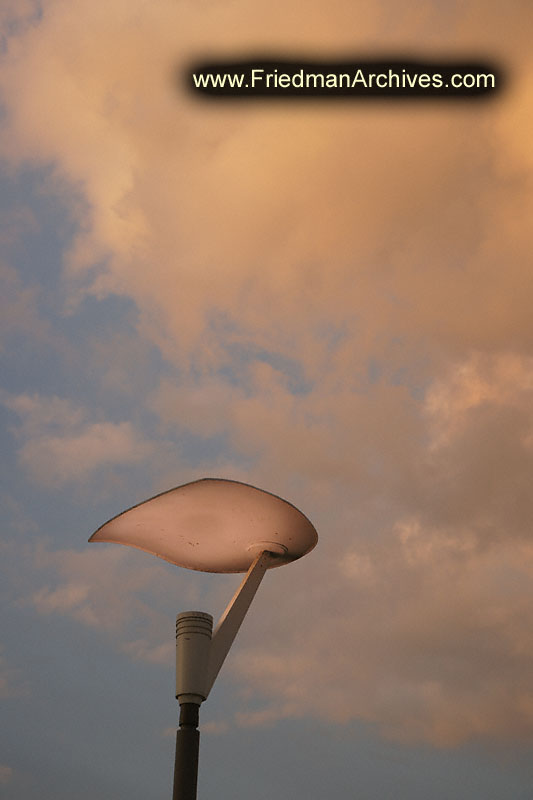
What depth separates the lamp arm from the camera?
26.4 feet

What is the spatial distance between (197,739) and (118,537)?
7.01ft

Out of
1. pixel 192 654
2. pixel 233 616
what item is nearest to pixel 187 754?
pixel 192 654

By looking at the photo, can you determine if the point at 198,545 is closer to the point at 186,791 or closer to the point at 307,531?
the point at 307,531

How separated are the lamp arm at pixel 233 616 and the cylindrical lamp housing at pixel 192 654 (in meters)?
0.08

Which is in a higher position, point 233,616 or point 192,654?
point 233,616

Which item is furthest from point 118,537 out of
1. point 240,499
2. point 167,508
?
point 240,499

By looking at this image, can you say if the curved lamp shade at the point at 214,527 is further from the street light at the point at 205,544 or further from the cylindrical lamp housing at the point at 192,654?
the cylindrical lamp housing at the point at 192,654

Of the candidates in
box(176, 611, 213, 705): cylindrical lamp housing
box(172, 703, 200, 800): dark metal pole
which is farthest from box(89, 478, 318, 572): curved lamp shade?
box(172, 703, 200, 800): dark metal pole

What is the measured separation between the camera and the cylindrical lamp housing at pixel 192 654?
306 inches

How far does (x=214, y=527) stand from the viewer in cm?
895

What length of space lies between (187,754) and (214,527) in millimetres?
2184

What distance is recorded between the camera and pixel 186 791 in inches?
287

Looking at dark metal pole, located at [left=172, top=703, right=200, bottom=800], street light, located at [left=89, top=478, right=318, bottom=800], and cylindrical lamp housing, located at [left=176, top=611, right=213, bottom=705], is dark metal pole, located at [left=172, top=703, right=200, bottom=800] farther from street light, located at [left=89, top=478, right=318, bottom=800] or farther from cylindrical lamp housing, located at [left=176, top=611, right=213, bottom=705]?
cylindrical lamp housing, located at [left=176, top=611, right=213, bottom=705]

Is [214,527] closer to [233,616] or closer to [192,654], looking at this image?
[233,616]
